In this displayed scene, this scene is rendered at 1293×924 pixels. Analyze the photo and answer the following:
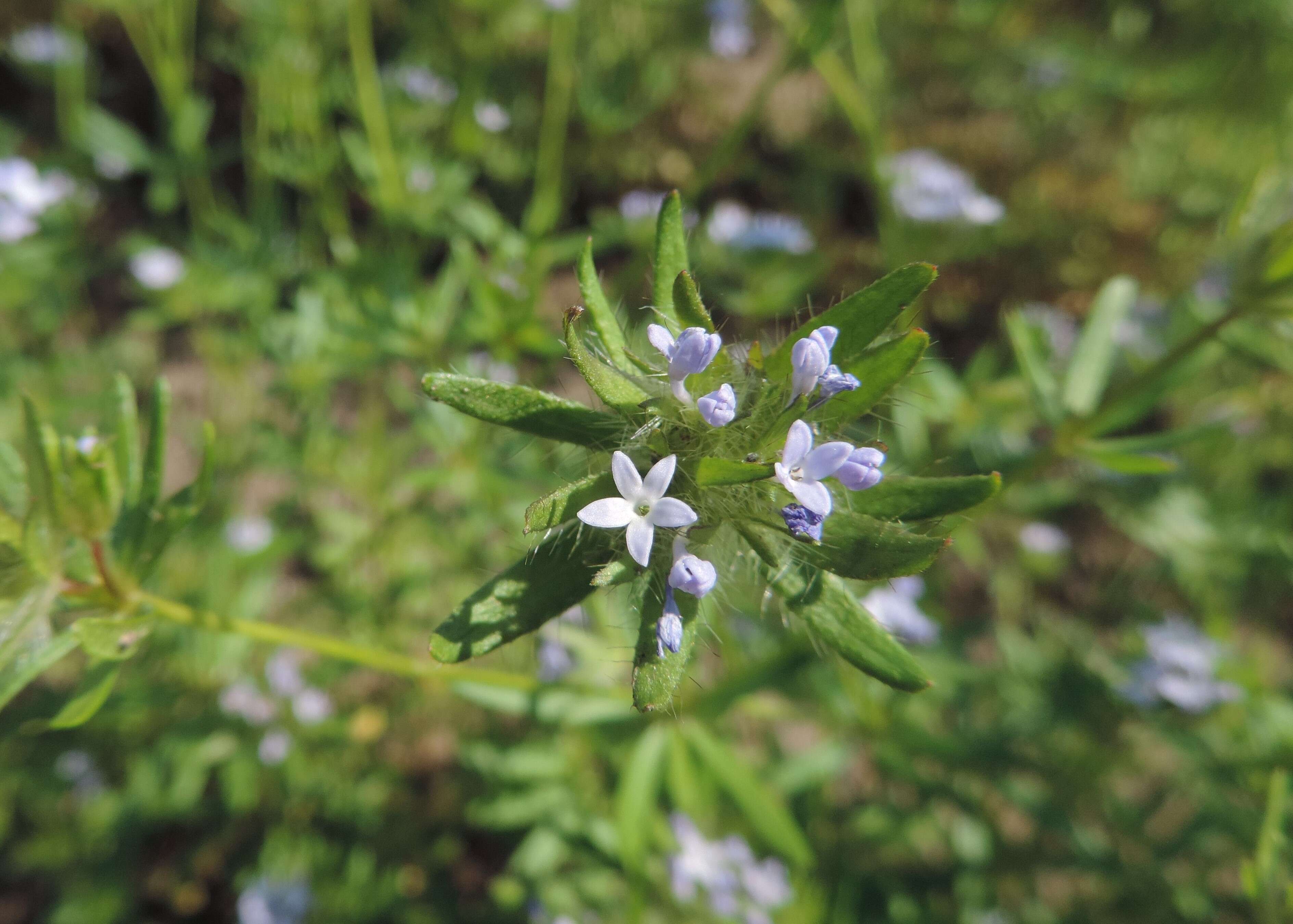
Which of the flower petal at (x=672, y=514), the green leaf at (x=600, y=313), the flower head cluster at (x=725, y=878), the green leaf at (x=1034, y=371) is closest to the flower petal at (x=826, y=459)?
the flower petal at (x=672, y=514)

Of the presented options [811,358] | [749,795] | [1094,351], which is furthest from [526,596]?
[1094,351]

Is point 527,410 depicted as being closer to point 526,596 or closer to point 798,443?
point 526,596

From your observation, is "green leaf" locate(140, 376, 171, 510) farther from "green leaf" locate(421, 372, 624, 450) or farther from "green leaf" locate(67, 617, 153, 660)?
"green leaf" locate(421, 372, 624, 450)

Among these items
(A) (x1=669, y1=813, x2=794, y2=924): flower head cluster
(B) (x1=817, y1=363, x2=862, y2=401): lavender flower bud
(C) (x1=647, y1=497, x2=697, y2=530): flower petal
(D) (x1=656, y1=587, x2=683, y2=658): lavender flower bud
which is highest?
(B) (x1=817, y1=363, x2=862, y2=401): lavender flower bud

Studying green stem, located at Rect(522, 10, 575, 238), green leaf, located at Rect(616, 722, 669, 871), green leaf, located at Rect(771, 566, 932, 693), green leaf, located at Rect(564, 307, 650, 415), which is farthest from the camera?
green stem, located at Rect(522, 10, 575, 238)

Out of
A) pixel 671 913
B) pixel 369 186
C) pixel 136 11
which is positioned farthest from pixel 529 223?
pixel 671 913

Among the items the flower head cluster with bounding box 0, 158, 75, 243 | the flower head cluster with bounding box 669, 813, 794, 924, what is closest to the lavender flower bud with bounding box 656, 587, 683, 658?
the flower head cluster with bounding box 669, 813, 794, 924

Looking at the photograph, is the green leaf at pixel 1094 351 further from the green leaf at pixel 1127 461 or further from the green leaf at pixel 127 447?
the green leaf at pixel 127 447
